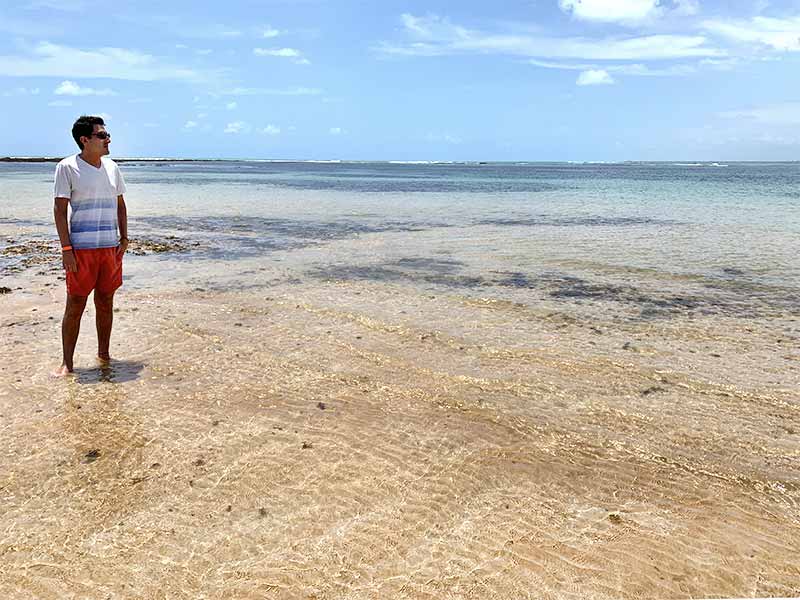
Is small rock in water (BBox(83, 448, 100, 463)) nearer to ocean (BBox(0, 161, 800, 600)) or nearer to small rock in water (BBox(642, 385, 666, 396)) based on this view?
ocean (BBox(0, 161, 800, 600))

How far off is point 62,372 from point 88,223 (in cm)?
155

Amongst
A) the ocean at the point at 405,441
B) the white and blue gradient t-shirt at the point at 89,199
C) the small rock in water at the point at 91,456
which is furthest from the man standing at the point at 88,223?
the small rock in water at the point at 91,456

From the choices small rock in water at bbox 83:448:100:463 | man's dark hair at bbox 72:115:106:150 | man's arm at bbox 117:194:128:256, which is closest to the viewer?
small rock in water at bbox 83:448:100:463

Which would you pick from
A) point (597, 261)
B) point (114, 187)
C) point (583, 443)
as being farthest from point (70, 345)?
point (597, 261)

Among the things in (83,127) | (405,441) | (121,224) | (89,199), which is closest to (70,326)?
(121,224)

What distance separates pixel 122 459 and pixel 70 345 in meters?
2.27

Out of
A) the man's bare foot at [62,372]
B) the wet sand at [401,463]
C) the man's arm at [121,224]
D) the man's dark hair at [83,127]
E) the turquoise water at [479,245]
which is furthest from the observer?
the turquoise water at [479,245]

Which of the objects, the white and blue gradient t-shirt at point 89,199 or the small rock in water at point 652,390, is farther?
the small rock in water at point 652,390

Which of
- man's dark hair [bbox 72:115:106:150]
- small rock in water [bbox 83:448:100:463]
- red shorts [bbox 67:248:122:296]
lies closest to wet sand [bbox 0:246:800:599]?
small rock in water [bbox 83:448:100:463]

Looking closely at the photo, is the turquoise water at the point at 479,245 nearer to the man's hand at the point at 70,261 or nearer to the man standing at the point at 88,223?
the man standing at the point at 88,223

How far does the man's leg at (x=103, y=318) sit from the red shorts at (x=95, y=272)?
0.08 meters

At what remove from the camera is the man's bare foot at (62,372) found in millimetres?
6199

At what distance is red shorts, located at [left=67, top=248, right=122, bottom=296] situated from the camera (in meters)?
6.13

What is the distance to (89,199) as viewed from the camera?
6.04 meters
